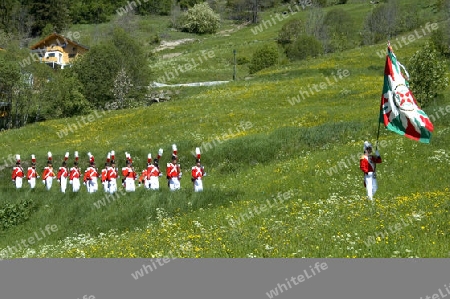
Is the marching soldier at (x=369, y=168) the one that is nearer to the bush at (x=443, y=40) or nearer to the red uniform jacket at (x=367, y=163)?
the red uniform jacket at (x=367, y=163)

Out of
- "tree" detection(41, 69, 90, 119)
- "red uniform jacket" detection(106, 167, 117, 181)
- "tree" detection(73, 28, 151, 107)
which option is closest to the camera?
"red uniform jacket" detection(106, 167, 117, 181)

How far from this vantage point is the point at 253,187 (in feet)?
85.5

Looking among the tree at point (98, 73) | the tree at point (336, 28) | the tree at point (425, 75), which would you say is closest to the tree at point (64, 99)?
the tree at point (98, 73)

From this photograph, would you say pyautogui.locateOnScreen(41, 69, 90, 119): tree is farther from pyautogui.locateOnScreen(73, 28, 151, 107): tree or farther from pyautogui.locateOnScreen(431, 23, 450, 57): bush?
pyautogui.locateOnScreen(431, 23, 450, 57): bush

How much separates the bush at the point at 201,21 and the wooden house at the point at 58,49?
39.5m

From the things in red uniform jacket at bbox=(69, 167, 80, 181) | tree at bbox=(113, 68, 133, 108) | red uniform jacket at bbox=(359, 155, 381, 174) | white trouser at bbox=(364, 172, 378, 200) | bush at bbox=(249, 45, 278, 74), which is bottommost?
bush at bbox=(249, 45, 278, 74)

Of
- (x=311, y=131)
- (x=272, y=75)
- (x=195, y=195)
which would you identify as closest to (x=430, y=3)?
(x=272, y=75)

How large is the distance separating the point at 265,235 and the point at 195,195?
729 cm

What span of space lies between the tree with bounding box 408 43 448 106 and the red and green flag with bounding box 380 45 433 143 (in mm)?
25460

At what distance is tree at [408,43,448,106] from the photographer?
3944 centimetres

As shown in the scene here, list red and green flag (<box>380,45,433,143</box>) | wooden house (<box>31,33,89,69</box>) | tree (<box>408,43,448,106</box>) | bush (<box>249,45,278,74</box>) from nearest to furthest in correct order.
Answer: red and green flag (<box>380,45,433,143</box>) < tree (<box>408,43,448,106</box>) < bush (<box>249,45,278,74</box>) < wooden house (<box>31,33,89,69</box>)

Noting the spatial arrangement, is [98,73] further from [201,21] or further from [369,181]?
[201,21]

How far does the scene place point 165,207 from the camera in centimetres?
2100

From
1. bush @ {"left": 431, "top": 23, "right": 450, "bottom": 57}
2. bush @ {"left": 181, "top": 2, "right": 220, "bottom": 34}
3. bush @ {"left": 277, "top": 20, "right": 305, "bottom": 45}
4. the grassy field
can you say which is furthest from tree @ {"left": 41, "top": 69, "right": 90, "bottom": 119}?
bush @ {"left": 181, "top": 2, "right": 220, "bottom": 34}
